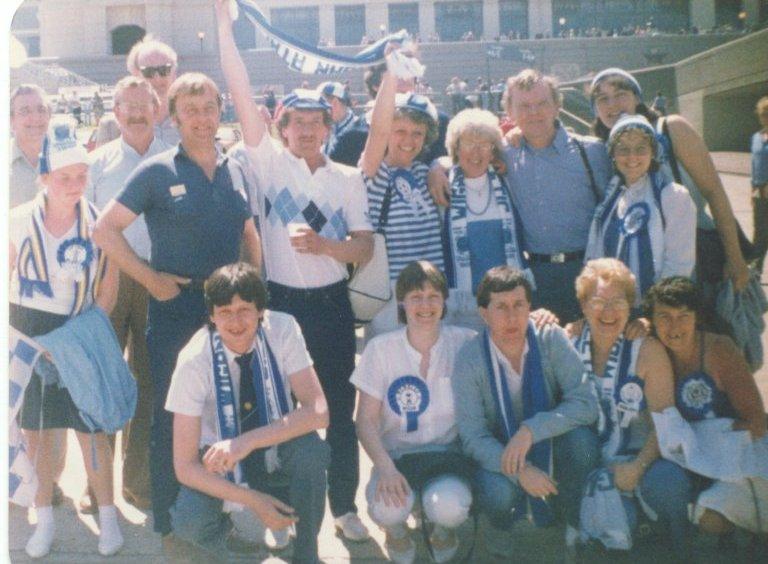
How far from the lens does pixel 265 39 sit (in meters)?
3.30

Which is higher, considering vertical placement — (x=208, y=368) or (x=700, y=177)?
(x=700, y=177)

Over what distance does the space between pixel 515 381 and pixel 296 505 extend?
0.90 meters

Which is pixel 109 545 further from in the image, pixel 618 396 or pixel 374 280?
pixel 618 396

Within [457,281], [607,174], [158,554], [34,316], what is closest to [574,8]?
[607,174]

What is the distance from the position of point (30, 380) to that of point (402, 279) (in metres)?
1.45

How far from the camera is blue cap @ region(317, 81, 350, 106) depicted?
3.59m

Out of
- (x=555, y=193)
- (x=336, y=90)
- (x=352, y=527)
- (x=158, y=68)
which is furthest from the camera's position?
(x=336, y=90)

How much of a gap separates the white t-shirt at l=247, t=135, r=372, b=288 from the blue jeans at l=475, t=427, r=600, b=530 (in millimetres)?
969

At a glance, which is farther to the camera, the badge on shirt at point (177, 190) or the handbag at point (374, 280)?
the handbag at point (374, 280)

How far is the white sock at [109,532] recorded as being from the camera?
319cm

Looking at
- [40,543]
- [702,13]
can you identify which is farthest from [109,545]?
[702,13]

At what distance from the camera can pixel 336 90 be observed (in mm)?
3693

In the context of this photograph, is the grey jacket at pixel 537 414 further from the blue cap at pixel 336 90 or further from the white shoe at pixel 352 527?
the blue cap at pixel 336 90

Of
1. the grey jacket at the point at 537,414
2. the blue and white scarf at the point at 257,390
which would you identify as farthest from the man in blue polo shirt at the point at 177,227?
the grey jacket at the point at 537,414
